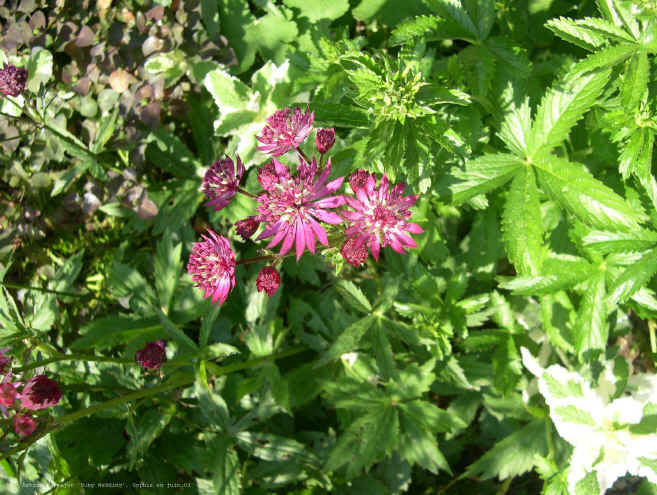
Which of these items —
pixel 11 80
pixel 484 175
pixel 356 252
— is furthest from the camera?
pixel 11 80

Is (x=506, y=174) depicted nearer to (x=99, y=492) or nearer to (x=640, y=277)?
(x=640, y=277)

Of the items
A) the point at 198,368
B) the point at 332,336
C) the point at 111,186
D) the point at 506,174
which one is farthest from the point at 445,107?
the point at 111,186

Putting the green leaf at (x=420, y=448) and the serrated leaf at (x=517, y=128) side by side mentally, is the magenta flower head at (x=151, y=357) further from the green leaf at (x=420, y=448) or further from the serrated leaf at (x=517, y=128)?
the serrated leaf at (x=517, y=128)

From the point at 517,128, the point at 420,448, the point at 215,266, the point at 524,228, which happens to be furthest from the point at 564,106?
the point at 420,448

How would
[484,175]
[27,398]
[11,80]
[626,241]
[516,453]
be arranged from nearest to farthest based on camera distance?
[27,398] < [626,241] < [484,175] < [11,80] < [516,453]

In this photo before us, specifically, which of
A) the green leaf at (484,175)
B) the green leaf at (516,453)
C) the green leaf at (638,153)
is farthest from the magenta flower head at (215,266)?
the green leaf at (516,453)

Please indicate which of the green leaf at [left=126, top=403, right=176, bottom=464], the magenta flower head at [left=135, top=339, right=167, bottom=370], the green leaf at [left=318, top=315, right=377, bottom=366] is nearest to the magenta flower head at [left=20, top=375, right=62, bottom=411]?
the magenta flower head at [left=135, top=339, right=167, bottom=370]

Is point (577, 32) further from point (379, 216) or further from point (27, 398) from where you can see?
point (27, 398)
